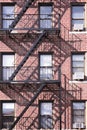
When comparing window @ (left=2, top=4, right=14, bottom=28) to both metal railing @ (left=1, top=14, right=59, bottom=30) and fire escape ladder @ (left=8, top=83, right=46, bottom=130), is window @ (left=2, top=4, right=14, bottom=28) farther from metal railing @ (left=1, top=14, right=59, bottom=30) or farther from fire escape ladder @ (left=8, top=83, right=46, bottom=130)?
fire escape ladder @ (left=8, top=83, right=46, bottom=130)

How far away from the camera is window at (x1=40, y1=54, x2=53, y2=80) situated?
27.7 m

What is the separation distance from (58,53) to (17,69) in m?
2.78

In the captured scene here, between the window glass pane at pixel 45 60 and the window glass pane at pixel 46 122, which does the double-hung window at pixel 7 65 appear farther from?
the window glass pane at pixel 46 122

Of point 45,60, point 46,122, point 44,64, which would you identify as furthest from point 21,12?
point 46,122

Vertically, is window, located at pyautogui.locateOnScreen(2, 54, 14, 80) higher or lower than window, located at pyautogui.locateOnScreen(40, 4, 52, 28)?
lower

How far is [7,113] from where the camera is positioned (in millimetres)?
27516

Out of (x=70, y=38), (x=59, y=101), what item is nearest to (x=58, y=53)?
(x=70, y=38)

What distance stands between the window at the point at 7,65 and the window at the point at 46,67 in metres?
1.86

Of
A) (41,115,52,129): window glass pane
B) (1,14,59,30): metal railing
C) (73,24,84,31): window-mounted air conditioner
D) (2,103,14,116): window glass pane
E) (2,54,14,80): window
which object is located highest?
(1,14,59,30): metal railing

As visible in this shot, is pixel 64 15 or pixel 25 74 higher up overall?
pixel 64 15

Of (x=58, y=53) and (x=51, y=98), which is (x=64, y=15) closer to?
(x=58, y=53)

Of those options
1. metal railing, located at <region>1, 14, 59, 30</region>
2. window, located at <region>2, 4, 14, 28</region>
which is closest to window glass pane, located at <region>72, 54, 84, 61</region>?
metal railing, located at <region>1, 14, 59, 30</region>

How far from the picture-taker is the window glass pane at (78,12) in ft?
91.8

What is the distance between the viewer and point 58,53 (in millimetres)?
27531
